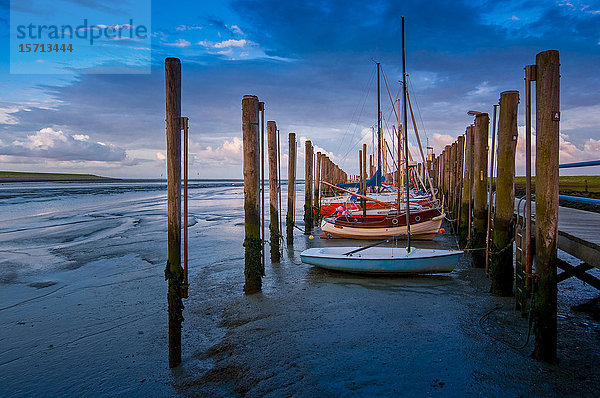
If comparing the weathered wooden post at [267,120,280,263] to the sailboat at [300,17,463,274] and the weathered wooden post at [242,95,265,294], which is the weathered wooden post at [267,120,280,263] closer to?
the sailboat at [300,17,463,274]

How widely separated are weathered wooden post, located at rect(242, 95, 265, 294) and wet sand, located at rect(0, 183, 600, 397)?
0.49 meters

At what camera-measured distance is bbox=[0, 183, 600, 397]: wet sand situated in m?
4.54

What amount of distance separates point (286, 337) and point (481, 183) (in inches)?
255

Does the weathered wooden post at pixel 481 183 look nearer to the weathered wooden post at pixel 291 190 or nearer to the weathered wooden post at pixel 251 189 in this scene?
the weathered wooden post at pixel 251 189

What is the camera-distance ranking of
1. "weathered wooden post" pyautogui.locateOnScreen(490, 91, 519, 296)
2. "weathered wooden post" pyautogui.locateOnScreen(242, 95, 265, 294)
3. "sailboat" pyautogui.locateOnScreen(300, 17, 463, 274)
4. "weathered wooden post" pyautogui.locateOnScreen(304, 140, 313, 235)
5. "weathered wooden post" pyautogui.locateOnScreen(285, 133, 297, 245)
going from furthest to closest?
"weathered wooden post" pyautogui.locateOnScreen(304, 140, 313, 235) → "weathered wooden post" pyautogui.locateOnScreen(285, 133, 297, 245) → "sailboat" pyautogui.locateOnScreen(300, 17, 463, 274) → "weathered wooden post" pyautogui.locateOnScreen(242, 95, 265, 294) → "weathered wooden post" pyautogui.locateOnScreen(490, 91, 519, 296)

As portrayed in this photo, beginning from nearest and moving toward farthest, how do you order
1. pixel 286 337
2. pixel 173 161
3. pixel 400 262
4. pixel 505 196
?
pixel 173 161 → pixel 286 337 → pixel 505 196 → pixel 400 262

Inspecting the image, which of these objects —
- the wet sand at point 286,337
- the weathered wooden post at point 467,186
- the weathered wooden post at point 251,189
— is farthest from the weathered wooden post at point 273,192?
the weathered wooden post at point 467,186

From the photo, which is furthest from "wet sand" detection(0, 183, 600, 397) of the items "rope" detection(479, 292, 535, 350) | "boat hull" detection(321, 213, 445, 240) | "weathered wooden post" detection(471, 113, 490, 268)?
"boat hull" detection(321, 213, 445, 240)

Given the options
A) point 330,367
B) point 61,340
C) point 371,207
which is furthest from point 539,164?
point 371,207

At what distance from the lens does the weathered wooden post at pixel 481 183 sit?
9.42 m

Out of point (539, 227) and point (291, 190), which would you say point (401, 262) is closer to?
point (539, 227)

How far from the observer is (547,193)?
14.9ft

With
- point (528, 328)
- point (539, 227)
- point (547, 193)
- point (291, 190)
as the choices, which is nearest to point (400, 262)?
point (528, 328)

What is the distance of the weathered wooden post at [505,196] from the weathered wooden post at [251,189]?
463 centimetres
